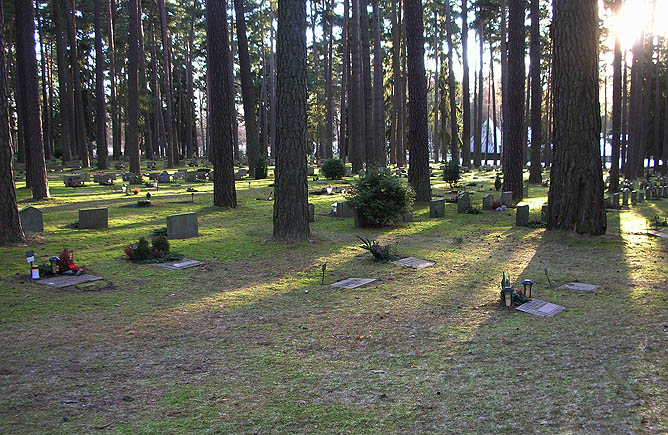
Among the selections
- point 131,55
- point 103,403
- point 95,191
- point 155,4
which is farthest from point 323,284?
point 155,4

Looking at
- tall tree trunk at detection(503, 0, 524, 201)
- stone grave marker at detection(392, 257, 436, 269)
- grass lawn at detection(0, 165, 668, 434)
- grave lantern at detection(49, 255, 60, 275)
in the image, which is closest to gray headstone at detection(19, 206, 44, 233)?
grass lawn at detection(0, 165, 668, 434)

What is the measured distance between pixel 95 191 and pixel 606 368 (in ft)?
60.3

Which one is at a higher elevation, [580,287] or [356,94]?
[356,94]

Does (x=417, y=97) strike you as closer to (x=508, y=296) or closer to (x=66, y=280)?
(x=508, y=296)

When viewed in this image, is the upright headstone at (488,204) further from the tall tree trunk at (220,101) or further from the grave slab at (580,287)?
the grave slab at (580,287)

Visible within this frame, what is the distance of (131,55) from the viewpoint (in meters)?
22.7

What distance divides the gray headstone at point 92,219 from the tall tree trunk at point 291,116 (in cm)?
424

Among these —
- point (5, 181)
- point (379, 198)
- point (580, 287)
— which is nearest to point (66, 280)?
point (5, 181)

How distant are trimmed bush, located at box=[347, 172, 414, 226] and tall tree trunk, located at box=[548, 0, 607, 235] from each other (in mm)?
3478

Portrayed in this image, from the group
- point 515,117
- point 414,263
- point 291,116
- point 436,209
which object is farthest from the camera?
point 515,117

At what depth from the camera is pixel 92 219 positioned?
10852mm

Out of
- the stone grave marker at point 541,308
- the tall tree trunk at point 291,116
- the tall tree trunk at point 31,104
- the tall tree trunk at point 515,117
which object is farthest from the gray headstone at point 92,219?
the tall tree trunk at point 515,117

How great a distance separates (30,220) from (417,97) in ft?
35.8

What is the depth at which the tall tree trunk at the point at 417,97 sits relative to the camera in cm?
1501
